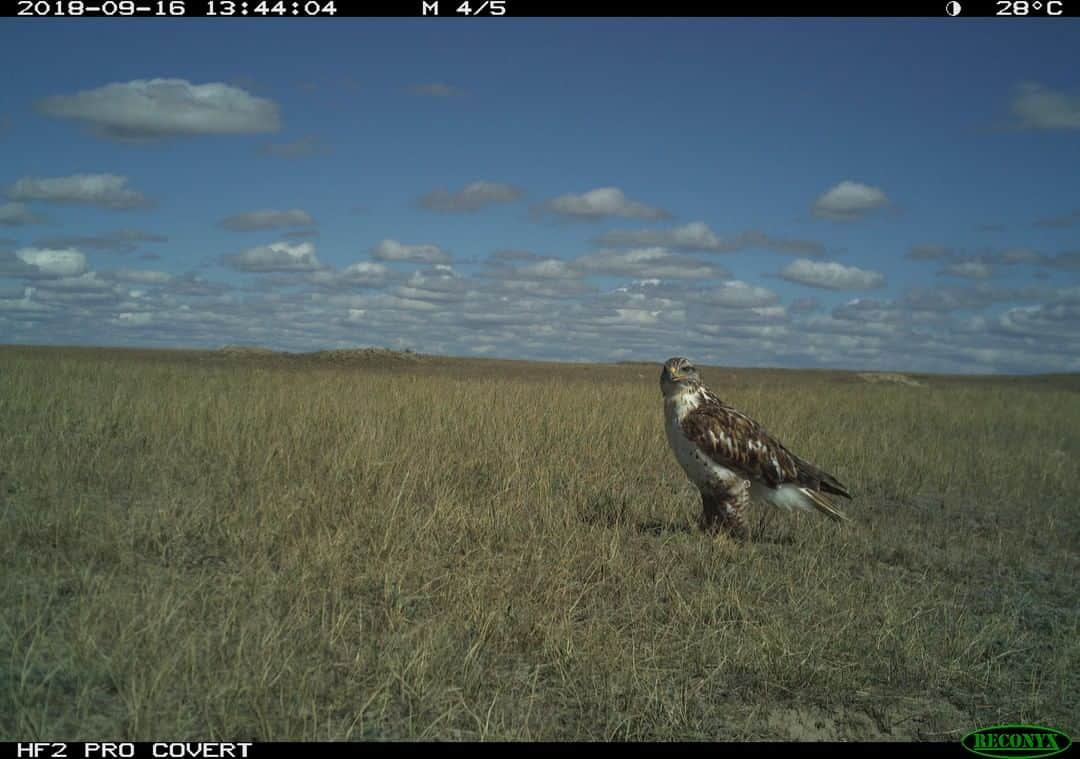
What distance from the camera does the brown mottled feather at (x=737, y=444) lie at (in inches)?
260

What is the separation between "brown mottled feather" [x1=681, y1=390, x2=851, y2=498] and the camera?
260 inches

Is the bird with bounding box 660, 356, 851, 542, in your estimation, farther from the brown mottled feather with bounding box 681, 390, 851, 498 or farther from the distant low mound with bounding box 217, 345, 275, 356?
the distant low mound with bounding box 217, 345, 275, 356

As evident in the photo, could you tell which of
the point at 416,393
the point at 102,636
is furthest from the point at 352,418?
the point at 102,636

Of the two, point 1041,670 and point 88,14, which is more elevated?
point 88,14

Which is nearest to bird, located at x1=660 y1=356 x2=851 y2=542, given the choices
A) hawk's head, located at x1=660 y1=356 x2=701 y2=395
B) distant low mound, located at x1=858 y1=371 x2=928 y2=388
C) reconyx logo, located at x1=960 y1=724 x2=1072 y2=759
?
hawk's head, located at x1=660 y1=356 x2=701 y2=395

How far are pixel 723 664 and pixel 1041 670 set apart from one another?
2005mm

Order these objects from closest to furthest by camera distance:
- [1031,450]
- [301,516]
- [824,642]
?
[824,642] → [301,516] → [1031,450]

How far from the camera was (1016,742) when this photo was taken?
12.2 ft

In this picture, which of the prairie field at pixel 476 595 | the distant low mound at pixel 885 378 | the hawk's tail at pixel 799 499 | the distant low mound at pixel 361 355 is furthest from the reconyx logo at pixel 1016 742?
the distant low mound at pixel 885 378

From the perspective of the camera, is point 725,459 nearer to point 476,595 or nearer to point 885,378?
point 476,595

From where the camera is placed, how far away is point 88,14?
24.2 feet

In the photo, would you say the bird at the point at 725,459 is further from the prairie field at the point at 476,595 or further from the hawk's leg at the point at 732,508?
the prairie field at the point at 476,595

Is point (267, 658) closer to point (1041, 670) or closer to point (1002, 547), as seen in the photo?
point (1041, 670)

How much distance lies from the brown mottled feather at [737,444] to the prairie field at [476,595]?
2.10 feet
